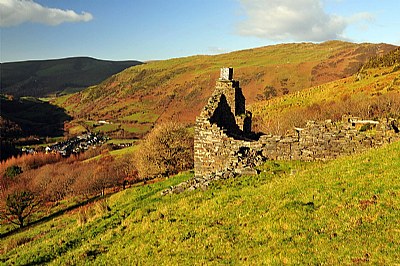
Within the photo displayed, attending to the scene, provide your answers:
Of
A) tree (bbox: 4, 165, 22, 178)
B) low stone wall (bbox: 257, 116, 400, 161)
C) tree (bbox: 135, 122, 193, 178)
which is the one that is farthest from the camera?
tree (bbox: 4, 165, 22, 178)

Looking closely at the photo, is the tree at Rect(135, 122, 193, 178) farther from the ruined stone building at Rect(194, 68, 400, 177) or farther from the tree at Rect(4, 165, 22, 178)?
the tree at Rect(4, 165, 22, 178)

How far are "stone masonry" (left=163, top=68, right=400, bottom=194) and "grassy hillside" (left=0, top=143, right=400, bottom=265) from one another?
1.24 metres

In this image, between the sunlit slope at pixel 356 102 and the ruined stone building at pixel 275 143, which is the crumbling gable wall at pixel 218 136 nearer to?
the ruined stone building at pixel 275 143

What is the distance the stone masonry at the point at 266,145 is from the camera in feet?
58.9

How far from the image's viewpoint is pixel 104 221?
16.9m

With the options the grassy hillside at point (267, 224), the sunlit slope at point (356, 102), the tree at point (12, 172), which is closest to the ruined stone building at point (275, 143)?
the grassy hillside at point (267, 224)

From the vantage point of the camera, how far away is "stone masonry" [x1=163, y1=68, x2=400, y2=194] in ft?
58.9

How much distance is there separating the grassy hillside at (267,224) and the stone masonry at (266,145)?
1.24m

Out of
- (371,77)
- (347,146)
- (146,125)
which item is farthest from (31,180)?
(371,77)

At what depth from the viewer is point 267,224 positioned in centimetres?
1099

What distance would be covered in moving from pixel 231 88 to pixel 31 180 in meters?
99.0

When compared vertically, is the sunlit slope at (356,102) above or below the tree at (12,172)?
above

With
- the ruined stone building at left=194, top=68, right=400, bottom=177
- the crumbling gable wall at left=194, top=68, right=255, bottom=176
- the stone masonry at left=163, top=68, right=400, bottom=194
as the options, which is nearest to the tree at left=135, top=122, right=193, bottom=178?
the crumbling gable wall at left=194, top=68, right=255, bottom=176

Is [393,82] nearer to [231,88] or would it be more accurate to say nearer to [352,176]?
[231,88]
